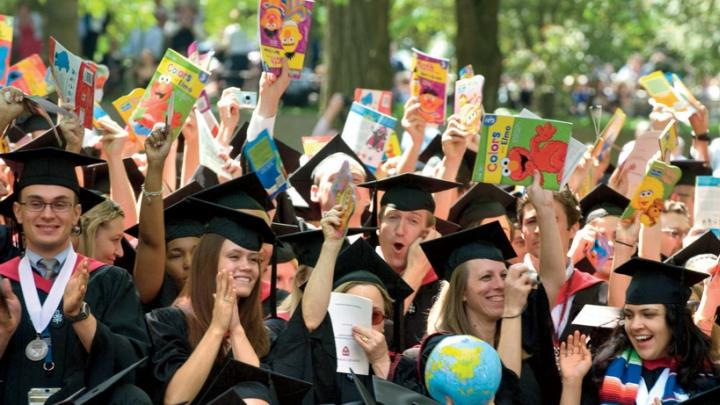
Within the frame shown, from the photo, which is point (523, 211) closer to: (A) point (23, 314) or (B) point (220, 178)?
(B) point (220, 178)

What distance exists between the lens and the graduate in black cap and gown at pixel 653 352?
7.82 m

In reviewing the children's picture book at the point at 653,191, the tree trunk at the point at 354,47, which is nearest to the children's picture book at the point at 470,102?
the children's picture book at the point at 653,191

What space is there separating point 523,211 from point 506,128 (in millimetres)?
738

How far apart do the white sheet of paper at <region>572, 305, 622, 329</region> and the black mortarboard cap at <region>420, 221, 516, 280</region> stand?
1.62 ft

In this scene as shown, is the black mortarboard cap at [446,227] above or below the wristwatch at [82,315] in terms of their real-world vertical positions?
above

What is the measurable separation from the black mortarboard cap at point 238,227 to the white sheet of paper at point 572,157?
1.91m

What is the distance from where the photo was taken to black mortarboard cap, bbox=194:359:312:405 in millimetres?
7184

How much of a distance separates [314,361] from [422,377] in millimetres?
546

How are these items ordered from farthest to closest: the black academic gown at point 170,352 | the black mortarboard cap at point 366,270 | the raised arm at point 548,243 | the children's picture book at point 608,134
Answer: the children's picture book at point 608,134 < the raised arm at point 548,243 < the black mortarboard cap at point 366,270 < the black academic gown at point 170,352

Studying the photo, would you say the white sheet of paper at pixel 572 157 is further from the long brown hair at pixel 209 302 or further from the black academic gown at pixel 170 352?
the black academic gown at pixel 170 352

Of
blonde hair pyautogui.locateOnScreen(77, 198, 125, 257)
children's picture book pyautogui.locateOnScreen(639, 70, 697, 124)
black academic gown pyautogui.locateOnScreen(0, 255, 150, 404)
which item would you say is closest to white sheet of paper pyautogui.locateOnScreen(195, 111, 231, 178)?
blonde hair pyautogui.locateOnScreen(77, 198, 125, 257)

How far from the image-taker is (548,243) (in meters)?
8.52

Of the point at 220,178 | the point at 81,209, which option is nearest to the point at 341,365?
the point at 81,209

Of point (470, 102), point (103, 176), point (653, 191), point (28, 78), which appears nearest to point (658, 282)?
point (653, 191)
